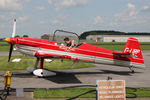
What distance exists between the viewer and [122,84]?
5.53 metres

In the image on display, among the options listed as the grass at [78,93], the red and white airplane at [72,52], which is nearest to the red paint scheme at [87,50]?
the red and white airplane at [72,52]

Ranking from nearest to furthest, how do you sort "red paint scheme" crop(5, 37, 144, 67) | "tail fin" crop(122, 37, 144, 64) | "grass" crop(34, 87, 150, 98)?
"grass" crop(34, 87, 150, 98), "red paint scheme" crop(5, 37, 144, 67), "tail fin" crop(122, 37, 144, 64)

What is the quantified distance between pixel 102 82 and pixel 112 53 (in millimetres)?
7498

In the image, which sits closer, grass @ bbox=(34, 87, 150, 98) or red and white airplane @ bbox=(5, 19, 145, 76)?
grass @ bbox=(34, 87, 150, 98)

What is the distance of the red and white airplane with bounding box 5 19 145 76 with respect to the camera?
11.1 meters

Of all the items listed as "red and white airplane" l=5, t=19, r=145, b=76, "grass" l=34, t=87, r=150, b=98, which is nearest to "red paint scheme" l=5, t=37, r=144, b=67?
"red and white airplane" l=5, t=19, r=145, b=76

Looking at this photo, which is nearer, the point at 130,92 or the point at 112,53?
the point at 130,92

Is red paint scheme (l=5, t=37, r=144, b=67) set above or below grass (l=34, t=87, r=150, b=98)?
above

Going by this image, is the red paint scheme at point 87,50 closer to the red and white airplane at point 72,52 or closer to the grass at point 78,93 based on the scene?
the red and white airplane at point 72,52

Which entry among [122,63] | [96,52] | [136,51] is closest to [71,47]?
[96,52]

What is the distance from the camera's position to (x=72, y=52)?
1163 cm

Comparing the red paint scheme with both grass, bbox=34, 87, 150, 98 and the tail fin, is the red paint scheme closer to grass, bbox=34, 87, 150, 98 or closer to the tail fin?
the tail fin

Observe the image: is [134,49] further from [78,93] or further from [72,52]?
[78,93]

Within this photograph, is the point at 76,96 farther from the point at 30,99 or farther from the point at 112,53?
the point at 112,53
